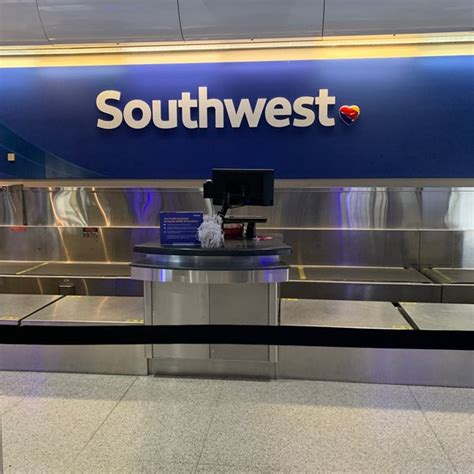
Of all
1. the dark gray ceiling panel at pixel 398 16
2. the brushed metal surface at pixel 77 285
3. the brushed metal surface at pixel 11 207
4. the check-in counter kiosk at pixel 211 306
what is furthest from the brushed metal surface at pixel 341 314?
the brushed metal surface at pixel 11 207

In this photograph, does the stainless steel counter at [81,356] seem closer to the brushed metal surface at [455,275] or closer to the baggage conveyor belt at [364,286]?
the baggage conveyor belt at [364,286]

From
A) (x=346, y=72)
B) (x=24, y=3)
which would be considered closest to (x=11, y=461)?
(x=24, y=3)

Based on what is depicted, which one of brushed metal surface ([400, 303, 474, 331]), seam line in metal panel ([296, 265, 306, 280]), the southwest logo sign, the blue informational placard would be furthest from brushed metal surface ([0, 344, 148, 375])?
the southwest logo sign

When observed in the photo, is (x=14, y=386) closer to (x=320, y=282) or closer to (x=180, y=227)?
(x=180, y=227)

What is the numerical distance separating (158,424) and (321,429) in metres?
0.94

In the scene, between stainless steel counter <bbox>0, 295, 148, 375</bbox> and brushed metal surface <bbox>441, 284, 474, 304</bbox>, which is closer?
stainless steel counter <bbox>0, 295, 148, 375</bbox>

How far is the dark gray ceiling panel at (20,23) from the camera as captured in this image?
3.69 m

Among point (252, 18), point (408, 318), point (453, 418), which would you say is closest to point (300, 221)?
point (408, 318)

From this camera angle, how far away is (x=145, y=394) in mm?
2867

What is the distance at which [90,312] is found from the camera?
3287 mm

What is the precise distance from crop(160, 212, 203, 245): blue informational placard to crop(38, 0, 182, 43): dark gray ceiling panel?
1760 millimetres

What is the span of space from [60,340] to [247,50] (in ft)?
12.0

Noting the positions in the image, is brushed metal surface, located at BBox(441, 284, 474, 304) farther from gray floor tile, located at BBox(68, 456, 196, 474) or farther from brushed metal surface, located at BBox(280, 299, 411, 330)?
gray floor tile, located at BBox(68, 456, 196, 474)

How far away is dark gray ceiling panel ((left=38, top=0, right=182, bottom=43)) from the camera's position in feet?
11.9
